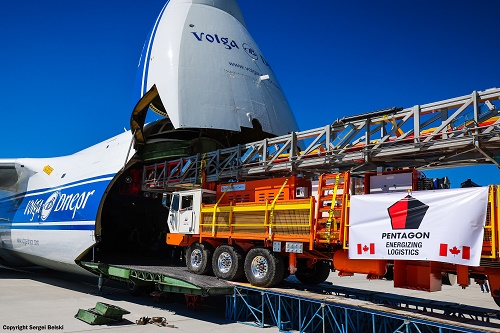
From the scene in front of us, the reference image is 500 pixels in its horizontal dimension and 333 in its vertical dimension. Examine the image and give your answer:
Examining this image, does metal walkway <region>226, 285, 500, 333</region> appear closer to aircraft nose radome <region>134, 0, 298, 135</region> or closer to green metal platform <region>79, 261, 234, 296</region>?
green metal platform <region>79, 261, 234, 296</region>

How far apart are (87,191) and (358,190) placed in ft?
33.2

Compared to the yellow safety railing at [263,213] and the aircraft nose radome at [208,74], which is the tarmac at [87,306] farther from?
the aircraft nose radome at [208,74]

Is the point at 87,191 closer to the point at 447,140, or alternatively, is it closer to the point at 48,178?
the point at 48,178

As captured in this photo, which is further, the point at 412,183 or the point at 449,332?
A: the point at 412,183

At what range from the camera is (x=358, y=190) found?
9.78 meters

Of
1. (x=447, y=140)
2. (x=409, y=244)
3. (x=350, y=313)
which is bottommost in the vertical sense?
(x=350, y=313)

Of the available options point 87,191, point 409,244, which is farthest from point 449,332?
point 87,191

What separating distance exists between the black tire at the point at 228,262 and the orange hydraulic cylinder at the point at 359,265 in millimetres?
2919

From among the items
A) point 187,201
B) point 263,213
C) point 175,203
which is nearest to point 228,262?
point 263,213

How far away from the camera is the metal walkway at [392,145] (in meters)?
8.05

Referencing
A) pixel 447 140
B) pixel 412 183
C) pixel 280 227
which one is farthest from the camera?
pixel 280 227

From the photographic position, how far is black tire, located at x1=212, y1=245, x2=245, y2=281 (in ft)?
38.1

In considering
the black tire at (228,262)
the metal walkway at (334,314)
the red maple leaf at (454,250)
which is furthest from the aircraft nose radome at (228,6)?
the red maple leaf at (454,250)

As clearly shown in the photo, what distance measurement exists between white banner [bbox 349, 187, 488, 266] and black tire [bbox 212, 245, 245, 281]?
12.2 feet
